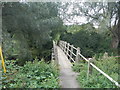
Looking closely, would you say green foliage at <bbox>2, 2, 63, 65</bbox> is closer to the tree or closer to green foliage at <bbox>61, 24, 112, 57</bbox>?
the tree

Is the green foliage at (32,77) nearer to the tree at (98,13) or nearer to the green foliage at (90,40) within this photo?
the tree at (98,13)

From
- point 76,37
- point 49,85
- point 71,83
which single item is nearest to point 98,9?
point 76,37

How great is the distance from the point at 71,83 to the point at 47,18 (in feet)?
16.5

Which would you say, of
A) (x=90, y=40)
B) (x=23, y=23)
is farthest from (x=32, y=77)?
(x=90, y=40)

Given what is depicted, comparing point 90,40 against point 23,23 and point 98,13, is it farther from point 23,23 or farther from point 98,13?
point 23,23

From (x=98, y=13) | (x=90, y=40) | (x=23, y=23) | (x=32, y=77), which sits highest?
(x=98, y=13)

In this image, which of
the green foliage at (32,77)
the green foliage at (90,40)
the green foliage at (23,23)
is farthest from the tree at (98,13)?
the green foliage at (32,77)

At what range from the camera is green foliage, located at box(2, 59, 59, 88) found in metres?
2.46

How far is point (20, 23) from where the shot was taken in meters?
6.16

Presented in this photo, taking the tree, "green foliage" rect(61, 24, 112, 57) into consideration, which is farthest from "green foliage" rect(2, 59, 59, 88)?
"green foliage" rect(61, 24, 112, 57)

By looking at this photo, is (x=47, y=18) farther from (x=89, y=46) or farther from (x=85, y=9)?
(x=89, y=46)

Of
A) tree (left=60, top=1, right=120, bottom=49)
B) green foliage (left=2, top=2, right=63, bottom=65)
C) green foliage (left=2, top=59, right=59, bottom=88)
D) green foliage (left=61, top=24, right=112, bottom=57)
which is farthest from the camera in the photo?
green foliage (left=61, top=24, right=112, bottom=57)

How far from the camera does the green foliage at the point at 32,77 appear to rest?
8.06 ft

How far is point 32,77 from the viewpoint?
2879 mm
